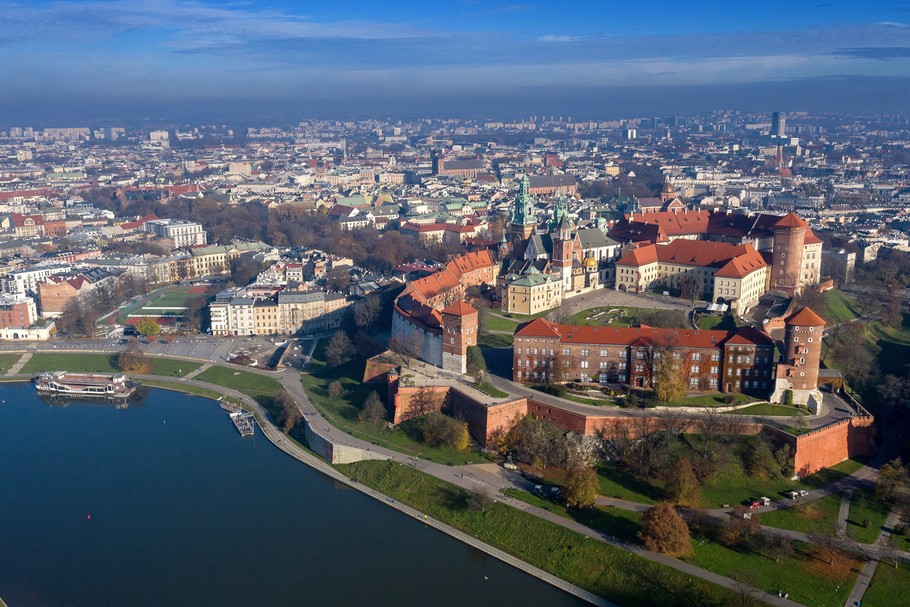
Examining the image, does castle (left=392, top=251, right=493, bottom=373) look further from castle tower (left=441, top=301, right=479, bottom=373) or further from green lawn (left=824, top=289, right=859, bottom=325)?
green lawn (left=824, top=289, right=859, bottom=325)

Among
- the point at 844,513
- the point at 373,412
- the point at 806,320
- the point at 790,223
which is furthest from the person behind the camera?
the point at 790,223

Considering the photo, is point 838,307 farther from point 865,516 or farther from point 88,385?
point 88,385

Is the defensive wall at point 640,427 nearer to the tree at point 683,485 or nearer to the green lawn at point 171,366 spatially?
the tree at point 683,485

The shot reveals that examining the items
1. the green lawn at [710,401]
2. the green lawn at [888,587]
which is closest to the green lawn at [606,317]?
the green lawn at [710,401]

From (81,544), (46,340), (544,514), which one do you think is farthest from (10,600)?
(46,340)

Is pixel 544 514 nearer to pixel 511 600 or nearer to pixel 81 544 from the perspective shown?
pixel 511 600

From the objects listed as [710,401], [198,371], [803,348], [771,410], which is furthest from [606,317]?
[198,371]
